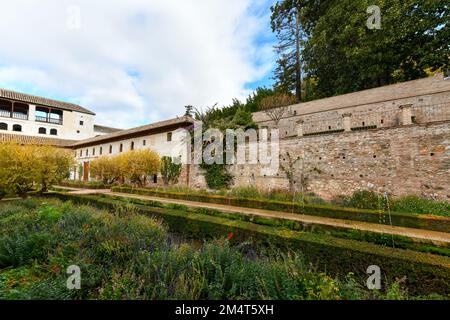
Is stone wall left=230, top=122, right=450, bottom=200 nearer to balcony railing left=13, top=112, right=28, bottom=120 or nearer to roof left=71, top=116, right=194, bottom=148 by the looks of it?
roof left=71, top=116, right=194, bottom=148

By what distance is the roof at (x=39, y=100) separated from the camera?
28681 mm

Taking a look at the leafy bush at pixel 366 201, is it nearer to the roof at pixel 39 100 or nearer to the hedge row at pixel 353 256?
the hedge row at pixel 353 256

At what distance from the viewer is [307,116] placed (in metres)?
15.6

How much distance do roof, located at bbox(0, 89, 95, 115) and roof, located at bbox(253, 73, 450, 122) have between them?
3591cm

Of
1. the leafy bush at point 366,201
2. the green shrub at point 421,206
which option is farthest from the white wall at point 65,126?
the green shrub at point 421,206

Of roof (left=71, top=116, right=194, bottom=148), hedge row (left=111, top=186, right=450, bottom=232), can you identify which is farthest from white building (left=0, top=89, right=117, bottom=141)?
hedge row (left=111, top=186, right=450, bottom=232)

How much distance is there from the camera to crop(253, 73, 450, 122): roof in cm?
1159

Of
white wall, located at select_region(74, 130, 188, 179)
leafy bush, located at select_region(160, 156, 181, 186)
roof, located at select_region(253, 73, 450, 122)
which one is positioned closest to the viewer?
roof, located at select_region(253, 73, 450, 122)

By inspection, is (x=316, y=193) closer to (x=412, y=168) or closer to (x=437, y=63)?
(x=412, y=168)

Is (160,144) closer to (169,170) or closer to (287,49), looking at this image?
(169,170)

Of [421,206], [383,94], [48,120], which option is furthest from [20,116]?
[421,206]

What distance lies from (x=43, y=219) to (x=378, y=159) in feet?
40.8
